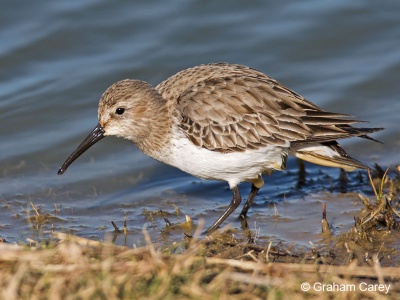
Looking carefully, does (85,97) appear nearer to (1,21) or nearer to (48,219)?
(1,21)

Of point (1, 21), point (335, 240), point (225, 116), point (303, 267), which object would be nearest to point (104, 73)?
point (1, 21)

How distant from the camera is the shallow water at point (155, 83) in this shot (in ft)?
29.4

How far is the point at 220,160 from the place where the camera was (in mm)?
7926

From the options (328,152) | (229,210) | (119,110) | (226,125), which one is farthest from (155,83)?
(328,152)

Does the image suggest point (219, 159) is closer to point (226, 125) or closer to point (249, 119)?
point (226, 125)

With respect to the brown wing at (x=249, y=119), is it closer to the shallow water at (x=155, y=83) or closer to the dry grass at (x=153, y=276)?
the shallow water at (x=155, y=83)

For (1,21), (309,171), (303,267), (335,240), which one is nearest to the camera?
(303,267)

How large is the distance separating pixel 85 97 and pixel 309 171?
3.53 m

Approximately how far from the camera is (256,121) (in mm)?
7953

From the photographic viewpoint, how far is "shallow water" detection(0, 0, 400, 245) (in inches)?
352

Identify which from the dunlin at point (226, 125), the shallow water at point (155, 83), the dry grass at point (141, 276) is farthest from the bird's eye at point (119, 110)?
the dry grass at point (141, 276)

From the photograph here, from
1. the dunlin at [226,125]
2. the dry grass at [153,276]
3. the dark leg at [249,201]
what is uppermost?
the dunlin at [226,125]

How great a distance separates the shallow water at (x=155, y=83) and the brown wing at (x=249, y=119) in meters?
0.96

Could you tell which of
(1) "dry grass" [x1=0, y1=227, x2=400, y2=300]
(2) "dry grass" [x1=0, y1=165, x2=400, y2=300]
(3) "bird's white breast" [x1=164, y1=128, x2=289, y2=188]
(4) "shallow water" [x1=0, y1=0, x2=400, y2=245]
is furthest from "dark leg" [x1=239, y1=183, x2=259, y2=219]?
(1) "dry grass" [x1=0, y1=227, x2=400, y2=300]
